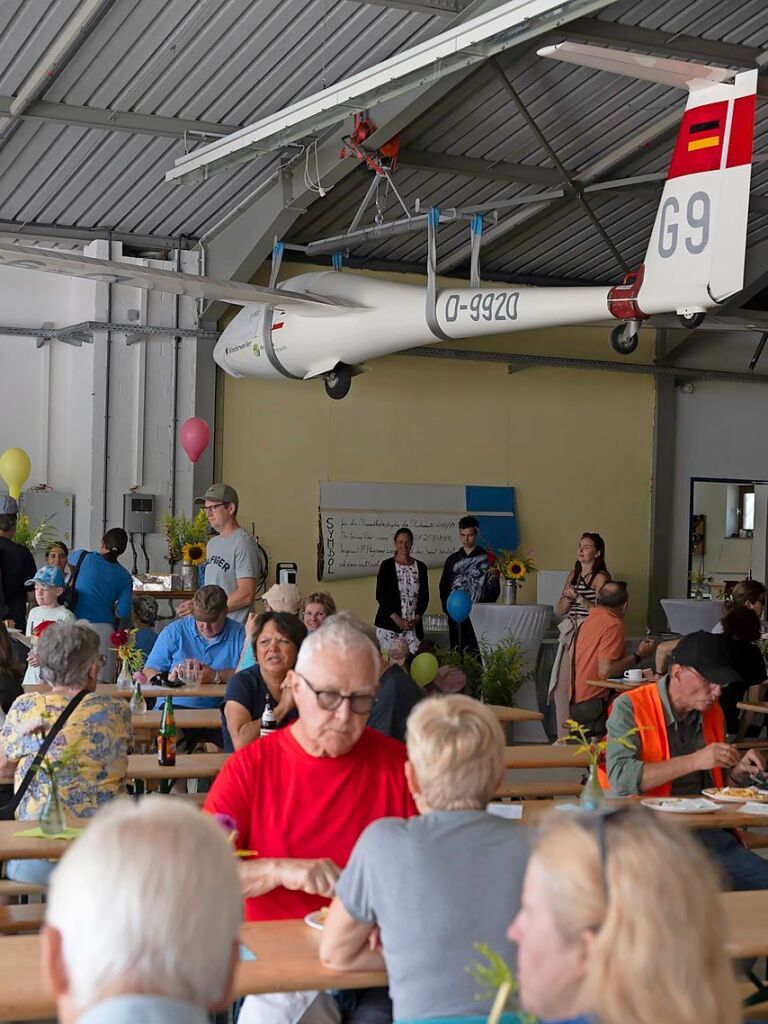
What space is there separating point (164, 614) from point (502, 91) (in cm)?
497

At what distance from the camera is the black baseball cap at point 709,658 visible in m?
4.22

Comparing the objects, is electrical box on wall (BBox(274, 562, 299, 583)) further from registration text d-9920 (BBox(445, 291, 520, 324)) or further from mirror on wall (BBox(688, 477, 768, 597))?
mirror on wall (BBox(688, 477, 768, 597))

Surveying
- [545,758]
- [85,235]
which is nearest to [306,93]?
[85,235]

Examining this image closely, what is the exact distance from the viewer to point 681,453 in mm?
14141

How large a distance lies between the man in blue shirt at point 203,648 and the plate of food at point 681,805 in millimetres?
2746

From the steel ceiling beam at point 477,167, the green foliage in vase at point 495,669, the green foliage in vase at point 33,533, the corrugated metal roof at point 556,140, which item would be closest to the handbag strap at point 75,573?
the green foliage in vase at point 33,533

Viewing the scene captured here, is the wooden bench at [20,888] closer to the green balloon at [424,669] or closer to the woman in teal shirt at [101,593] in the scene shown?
the woman in teal shirt at [101,593]

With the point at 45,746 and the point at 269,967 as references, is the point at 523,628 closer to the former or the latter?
the point at 45,746

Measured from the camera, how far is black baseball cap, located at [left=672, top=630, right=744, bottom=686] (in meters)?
4.22

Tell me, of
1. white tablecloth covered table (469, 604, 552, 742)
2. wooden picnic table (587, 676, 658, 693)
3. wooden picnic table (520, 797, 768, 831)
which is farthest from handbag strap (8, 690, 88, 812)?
white tablecloth covered table (469, 604, 552, 742)

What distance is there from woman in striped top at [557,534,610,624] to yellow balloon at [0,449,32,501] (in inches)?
167

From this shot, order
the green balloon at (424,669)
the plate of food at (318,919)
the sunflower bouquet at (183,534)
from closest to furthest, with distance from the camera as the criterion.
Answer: the plate of food at (318,919)
the green balloon at (424,669)
the sunflower bouquet at (183,534)

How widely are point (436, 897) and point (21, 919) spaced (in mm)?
1509

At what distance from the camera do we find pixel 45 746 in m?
3.80
